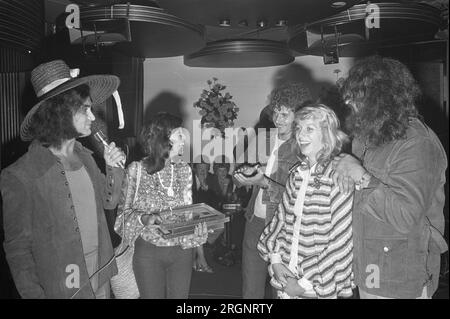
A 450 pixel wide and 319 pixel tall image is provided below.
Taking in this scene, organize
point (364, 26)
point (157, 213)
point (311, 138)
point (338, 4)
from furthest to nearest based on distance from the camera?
point (157, 213)
point (364, 26)
point (311, 138)
point (338, 4)

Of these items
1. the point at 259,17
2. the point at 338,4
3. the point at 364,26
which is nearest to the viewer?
the point at 338,4

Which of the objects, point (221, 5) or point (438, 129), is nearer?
point (221, 5)

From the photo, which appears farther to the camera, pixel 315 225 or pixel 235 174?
pixel 235 174

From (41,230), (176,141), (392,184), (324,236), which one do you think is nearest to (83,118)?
(41,230)

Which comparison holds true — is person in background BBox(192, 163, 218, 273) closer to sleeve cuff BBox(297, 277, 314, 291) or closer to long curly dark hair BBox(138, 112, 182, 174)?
long curly dark hair BBox(138, 112, 182, 174)

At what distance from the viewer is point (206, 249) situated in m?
3.88

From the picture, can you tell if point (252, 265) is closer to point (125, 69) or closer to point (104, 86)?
point (104, 86)

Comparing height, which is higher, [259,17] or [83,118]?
[259,17]

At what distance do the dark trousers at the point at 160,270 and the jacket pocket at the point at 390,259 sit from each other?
→ 775 mm

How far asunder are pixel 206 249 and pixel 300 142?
2.66m

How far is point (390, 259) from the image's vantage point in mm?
1262

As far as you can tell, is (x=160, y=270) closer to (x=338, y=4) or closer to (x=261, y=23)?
(x=261, y=23)

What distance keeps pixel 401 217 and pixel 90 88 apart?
1121mm

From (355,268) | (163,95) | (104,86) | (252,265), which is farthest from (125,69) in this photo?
(355,268)
